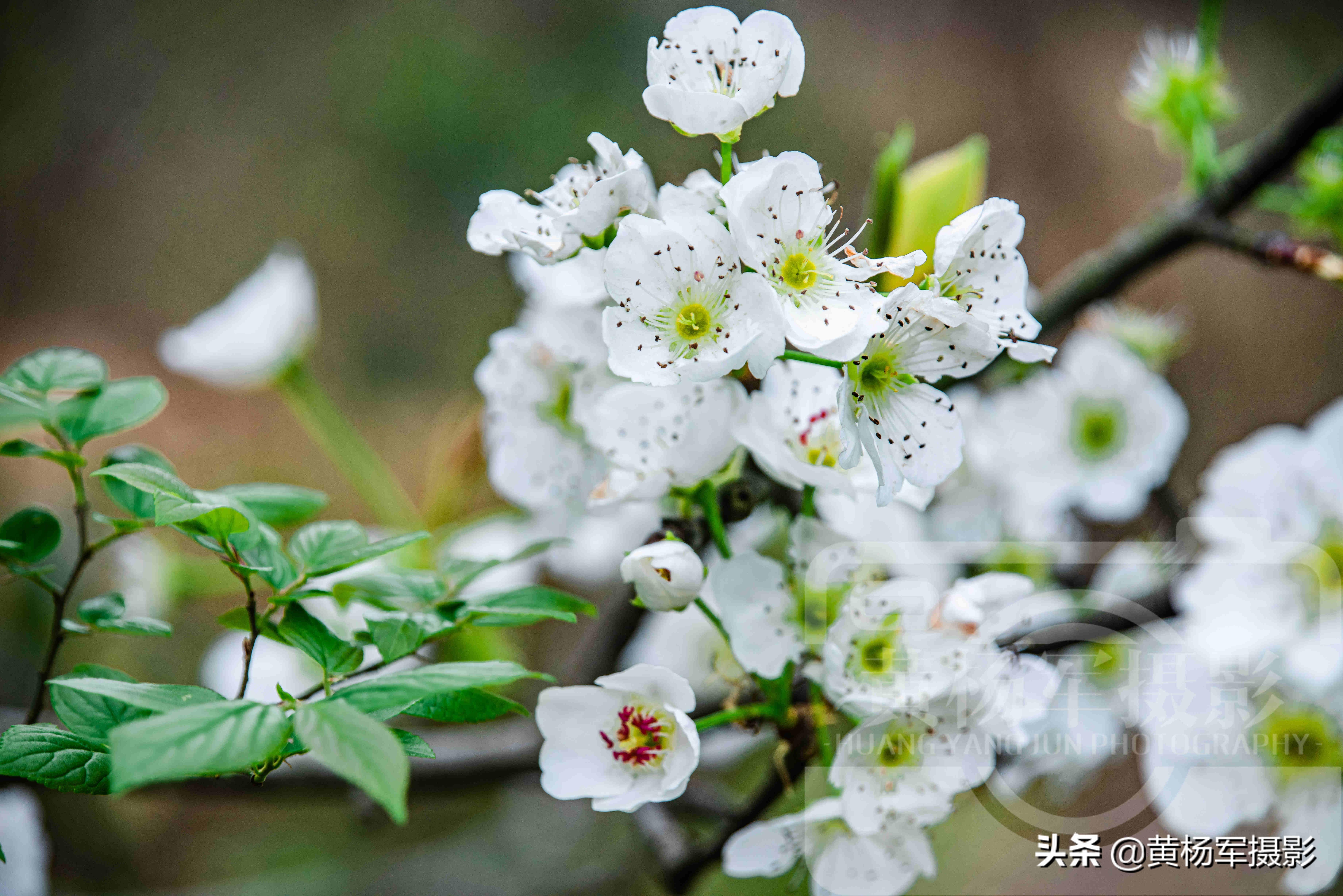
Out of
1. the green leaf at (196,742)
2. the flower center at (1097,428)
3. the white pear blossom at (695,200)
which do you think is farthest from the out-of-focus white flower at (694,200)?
the flower center at (1097,428)

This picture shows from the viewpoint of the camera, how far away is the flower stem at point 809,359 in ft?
1.10

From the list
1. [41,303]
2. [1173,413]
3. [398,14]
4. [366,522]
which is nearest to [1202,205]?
[1173,413]

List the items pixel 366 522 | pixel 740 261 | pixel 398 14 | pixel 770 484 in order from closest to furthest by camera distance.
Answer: pixel 740 261, pixel 770 484, pixel 366 522, pixel 398 14

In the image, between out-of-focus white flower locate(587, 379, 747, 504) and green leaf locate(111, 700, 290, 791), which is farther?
out-of-focus white flower locate(587, 379, 747, 504)

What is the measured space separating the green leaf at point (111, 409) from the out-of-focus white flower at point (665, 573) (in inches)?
8.7

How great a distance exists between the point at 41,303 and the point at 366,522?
0.94m

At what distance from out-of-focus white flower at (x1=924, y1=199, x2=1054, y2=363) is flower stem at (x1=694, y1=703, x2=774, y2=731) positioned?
0.18 m

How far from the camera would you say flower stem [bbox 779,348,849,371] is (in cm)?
34

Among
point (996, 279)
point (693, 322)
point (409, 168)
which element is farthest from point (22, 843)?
point (409, 168)

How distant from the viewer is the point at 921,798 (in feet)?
1.25

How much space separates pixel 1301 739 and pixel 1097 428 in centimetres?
28

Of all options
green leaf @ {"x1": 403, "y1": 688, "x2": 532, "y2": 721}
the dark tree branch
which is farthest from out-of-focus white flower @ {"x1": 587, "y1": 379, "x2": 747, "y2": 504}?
the dark tree branch

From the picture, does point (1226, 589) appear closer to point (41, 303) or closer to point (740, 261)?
point (740, 261)

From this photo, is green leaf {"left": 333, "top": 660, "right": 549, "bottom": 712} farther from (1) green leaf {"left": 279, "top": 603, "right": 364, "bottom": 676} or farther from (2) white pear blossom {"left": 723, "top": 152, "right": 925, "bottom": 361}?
(2) white pear blossom {"left": 723, "top": 152, "right": 925, "bottom": 361}
